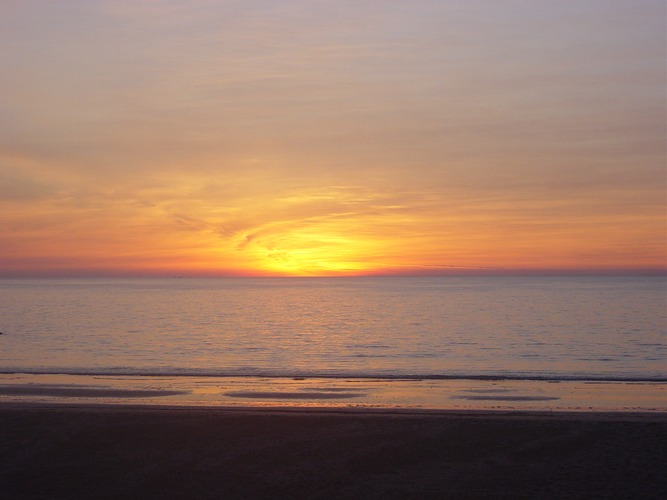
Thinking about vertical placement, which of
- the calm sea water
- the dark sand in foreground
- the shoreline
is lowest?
the dark sand in foreground

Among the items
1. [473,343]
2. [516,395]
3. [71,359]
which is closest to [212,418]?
[516,395]

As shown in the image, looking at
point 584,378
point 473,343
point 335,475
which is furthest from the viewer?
point 473,343

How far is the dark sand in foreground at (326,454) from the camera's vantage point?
11031 millimetres

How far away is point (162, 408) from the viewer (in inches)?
701

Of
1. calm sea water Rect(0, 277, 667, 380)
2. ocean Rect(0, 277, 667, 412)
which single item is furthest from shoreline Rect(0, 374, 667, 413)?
calm sea water Rect(0, 277, 667, 380)

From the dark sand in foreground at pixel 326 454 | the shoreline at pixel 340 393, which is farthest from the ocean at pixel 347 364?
the dark sand in foreground at pixel 326 454

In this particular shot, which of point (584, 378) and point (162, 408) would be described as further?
point (584, 378)

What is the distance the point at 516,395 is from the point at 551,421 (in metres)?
5.67

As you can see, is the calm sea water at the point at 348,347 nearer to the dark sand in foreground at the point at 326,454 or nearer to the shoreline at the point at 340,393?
the shoreline at the point at 340,393

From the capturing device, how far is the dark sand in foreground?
36.2 ft

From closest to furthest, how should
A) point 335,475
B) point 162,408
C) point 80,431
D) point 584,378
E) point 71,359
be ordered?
point 335,475, point 80,431, point 162,408, point 584,378, point 71,359

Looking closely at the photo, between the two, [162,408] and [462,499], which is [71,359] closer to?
[162,408]

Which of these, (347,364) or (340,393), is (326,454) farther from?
(347,364)

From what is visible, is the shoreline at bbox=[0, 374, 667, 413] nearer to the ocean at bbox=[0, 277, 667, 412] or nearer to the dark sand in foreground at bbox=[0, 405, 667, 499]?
the ocean at bbox=[0, 277, 667, 412]
